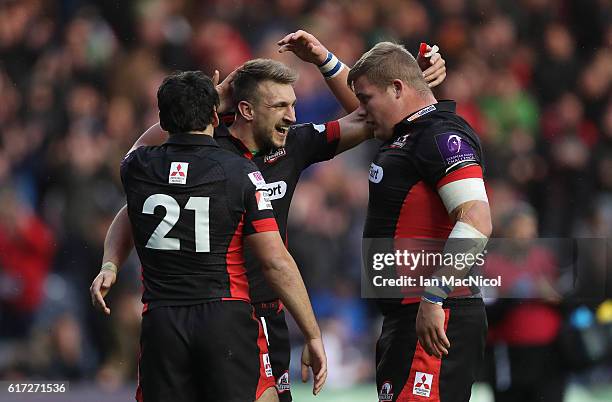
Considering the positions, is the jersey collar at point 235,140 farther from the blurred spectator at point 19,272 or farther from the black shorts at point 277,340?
the blurred spectator at point 19,272

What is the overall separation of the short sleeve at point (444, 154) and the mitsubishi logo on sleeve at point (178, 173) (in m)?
1.09

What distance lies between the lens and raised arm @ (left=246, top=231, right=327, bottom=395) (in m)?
4.84

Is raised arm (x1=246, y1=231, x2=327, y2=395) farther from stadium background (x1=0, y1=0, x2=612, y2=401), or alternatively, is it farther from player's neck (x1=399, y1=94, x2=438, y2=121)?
stadium background (x1=0, y1=0, x2=612, y2=401)

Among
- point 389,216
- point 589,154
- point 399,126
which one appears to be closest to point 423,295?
point 389,216

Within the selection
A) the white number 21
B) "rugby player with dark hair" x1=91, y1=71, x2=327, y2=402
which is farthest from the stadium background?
the white number 21

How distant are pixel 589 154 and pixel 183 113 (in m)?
A: 7.92

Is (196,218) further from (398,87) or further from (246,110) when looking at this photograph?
(398,87)

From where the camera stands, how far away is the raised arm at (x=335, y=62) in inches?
223

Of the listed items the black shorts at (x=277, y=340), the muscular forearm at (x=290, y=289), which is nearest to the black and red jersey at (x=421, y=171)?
the muscular forearm at (x=290, y=289)

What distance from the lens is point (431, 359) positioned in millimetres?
5012

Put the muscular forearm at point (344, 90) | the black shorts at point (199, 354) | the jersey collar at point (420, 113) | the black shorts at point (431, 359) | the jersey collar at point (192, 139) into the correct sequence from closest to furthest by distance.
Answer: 1. the black shorts at point (199, 354)
2. the jersey collar at point (192, 139)
3. the black shorts at point (431, 359)
4. the jersey collar at point (420, 113)
5. the muscular forearm at point (344, 90)

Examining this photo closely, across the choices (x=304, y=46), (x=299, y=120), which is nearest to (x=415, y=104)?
(x=304, y=46)

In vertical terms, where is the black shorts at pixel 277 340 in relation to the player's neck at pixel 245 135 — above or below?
below

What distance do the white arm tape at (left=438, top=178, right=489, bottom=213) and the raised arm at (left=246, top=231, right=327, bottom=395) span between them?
788 millimetres
